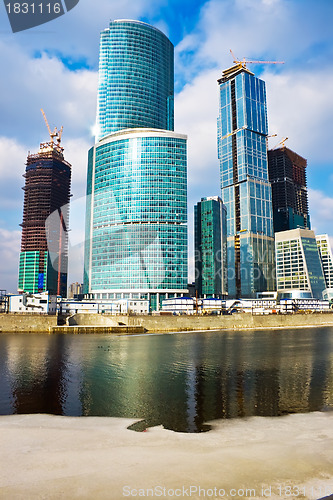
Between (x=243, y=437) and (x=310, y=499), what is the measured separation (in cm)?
1018

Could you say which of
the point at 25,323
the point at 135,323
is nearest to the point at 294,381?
the point at 135,323

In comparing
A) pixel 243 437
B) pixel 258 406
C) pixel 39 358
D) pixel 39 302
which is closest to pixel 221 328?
pixel 39 302

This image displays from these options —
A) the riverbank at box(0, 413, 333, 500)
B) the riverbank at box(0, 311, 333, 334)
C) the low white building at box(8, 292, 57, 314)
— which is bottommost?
the riverbank at box(0, 311, 333, 334)

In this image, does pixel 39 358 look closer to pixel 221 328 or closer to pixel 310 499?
pixel 310 499

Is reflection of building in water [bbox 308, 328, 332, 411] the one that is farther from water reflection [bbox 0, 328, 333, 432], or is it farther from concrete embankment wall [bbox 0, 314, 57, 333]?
concrete embankment wall [bbox 0, 314, 57, 333]

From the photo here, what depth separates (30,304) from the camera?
160m

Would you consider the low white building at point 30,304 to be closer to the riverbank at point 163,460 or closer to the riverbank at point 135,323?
the riverbank at point 135,323

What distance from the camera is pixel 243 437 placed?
26.3 meters

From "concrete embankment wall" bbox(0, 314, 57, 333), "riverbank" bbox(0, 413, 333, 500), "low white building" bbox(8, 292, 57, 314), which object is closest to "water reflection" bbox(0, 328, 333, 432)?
"riverbank" bbox(0, 413, 333, 500)

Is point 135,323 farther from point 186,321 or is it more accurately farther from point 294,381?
point 294,381

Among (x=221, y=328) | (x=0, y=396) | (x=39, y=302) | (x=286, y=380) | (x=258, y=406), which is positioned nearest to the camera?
(x=258, y=406)

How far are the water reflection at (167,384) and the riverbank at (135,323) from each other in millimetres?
66458

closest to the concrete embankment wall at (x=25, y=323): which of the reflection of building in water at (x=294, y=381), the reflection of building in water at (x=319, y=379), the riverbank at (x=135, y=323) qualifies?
the riverbank at (x=135, y=323)

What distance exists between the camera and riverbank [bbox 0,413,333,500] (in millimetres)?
17297
